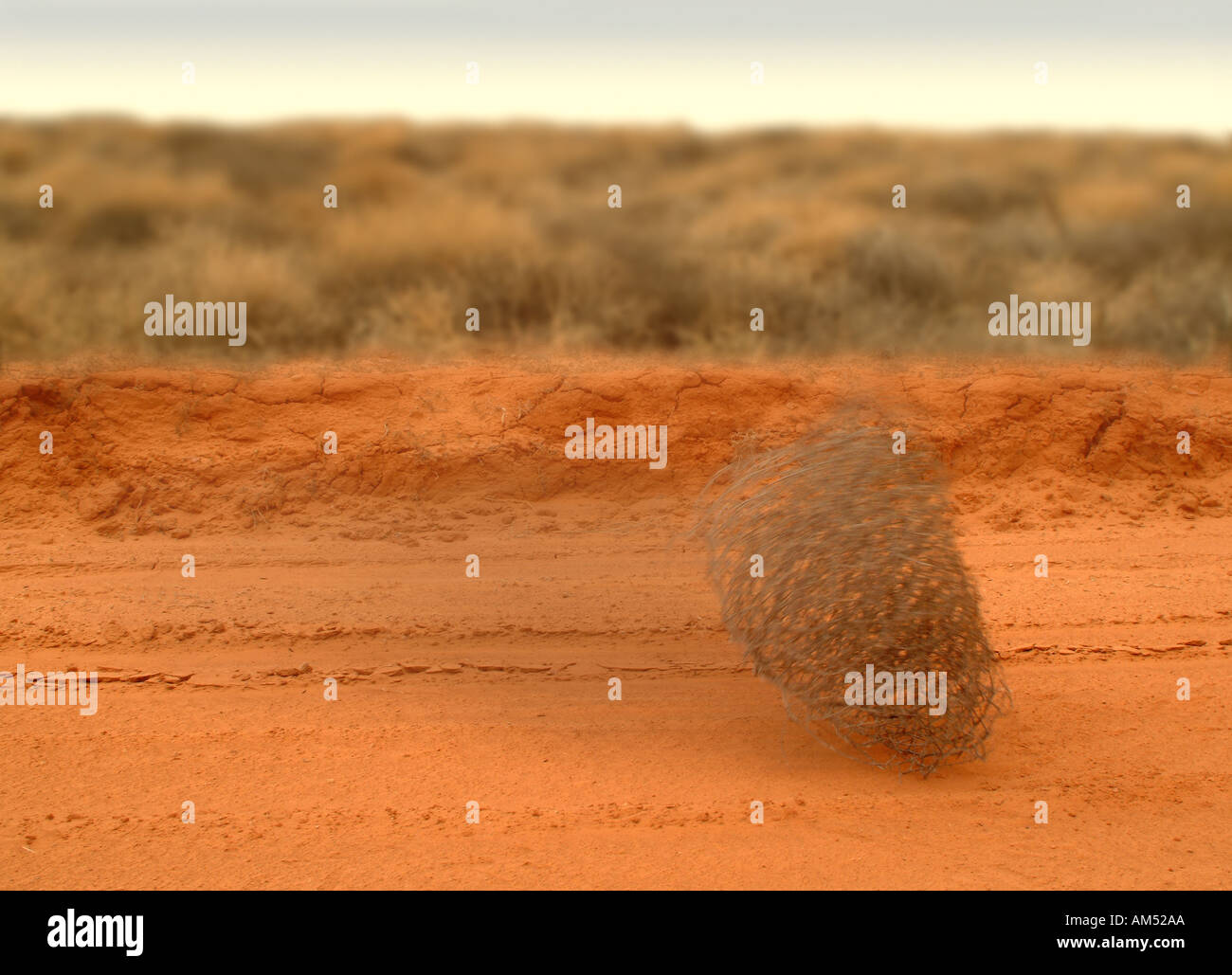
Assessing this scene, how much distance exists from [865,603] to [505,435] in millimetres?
4570

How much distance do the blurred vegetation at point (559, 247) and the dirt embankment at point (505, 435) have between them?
109cm

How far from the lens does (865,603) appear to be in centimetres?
468

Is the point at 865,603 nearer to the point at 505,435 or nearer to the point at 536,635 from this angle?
the point at 536,635

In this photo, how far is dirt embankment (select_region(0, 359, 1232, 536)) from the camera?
8.47 m

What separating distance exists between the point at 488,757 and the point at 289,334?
6330 mm

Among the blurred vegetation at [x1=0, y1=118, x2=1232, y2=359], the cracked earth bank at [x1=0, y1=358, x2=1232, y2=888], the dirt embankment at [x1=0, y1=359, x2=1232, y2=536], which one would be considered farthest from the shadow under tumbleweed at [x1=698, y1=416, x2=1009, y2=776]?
the blurred vegetation at [x1=0, y1=118, x2=1232, y2=359]

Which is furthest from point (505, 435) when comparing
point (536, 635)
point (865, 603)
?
point (865, 603)

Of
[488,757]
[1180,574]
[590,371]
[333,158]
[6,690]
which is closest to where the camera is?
[488,757]

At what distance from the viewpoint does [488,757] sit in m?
5.15

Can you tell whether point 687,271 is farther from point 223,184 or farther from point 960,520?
point 223,184

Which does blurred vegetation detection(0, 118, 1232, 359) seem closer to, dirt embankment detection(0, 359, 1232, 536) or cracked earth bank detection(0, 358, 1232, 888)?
dirt embankment detection(0, 359, 1232, 536)

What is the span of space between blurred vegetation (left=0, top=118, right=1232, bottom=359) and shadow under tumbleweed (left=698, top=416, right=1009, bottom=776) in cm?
539

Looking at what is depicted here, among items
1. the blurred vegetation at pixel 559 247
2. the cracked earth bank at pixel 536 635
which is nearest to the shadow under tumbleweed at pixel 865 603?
the cracked earth bank at pixel 536 635

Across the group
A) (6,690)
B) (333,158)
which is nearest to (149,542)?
(6,690)
